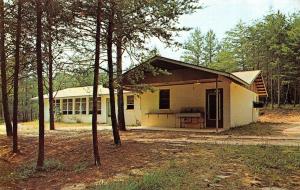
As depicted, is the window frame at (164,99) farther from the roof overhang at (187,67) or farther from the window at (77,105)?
the window at (77,105)

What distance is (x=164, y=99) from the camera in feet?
66.8

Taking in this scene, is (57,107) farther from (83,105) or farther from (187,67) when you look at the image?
(187,67)

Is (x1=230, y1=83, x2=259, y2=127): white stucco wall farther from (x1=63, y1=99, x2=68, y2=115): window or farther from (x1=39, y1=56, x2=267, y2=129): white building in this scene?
(x1=63, y1=99, x2=68, y2=115): window

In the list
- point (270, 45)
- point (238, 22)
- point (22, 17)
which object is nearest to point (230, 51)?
point (238, 22)

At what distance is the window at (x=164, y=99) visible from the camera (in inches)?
794

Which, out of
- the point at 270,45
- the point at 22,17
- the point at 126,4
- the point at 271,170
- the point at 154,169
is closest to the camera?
the point at 271,170

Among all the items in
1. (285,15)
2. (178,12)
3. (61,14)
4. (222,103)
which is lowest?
(222,103)

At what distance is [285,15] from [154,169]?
32.9m

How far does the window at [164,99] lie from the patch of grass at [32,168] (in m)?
10.3

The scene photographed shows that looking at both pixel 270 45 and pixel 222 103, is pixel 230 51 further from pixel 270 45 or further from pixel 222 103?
pixel 222 103

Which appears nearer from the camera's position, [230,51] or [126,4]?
[126,4]

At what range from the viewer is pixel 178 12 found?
46.5 ft

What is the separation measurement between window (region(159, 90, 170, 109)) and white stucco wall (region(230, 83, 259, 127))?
3605 mm

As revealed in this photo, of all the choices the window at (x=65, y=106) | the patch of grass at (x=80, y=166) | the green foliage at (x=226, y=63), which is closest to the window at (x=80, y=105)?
the window at (x=65, y=106)
